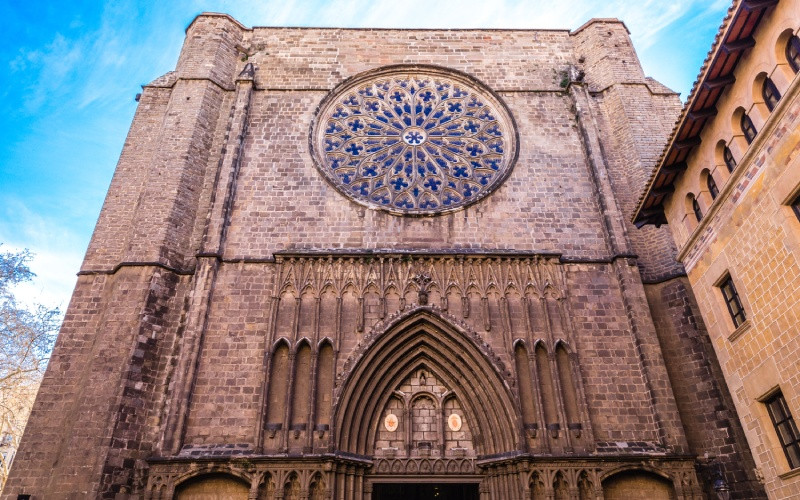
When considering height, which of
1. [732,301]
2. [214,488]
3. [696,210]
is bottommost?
[214,488]

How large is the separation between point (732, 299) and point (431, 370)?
5.62 metres

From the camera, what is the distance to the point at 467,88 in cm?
1594

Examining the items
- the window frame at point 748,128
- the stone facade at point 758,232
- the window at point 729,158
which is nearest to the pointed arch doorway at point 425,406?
the stone facade at point 758,232

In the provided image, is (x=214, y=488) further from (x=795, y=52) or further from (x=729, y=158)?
(x=795, y=52)

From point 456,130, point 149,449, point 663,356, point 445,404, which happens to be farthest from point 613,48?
point 149,449

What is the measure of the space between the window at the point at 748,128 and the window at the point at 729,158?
432 millimetres

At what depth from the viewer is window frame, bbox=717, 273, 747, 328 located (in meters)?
8.98

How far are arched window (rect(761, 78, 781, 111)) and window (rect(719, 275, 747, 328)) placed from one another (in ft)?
9.28

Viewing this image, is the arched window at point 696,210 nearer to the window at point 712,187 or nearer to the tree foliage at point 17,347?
the window at point 712,187

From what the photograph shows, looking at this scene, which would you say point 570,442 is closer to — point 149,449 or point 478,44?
point 149,449

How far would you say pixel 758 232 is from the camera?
8148mm

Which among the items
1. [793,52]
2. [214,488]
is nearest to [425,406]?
[214,488]

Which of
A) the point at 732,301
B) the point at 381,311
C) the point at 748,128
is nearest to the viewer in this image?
the point at 748,128

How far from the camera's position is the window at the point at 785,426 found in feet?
25.0
